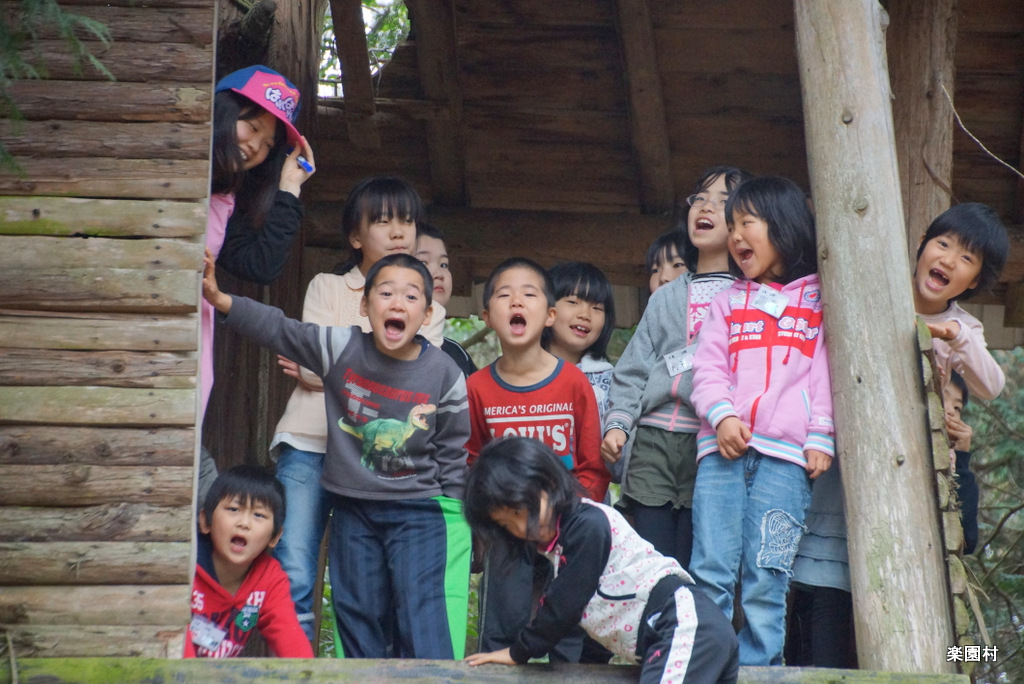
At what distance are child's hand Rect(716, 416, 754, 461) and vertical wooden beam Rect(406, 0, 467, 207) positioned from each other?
9.60ft

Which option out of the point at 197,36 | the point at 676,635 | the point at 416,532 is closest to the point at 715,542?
the point at 676,635

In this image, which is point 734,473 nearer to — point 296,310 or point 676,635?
point 676,635

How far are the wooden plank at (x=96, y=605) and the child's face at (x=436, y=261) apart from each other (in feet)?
6.71

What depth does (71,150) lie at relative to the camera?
146 inches

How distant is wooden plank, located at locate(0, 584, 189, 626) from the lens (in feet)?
10.7

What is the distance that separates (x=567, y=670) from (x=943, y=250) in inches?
82.1

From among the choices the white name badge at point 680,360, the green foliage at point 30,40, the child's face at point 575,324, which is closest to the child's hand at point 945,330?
the white name badge at point 680,360

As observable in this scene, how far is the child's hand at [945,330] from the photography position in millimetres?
3835

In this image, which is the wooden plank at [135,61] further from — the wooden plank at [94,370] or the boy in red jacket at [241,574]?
the boy in red jacket at [241,574]

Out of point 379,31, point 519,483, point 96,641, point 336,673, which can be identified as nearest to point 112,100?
point 96,641

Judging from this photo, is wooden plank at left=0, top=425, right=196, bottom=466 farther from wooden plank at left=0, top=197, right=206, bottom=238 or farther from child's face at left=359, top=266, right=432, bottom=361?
child's face at left=359, top=266, right=432, bottom=361

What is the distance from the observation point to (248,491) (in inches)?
153

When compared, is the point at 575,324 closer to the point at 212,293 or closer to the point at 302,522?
the point at 302,522

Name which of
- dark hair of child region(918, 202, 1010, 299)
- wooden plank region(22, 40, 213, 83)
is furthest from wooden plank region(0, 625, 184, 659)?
dark hair of child region(918, 202, 1010, 299)
